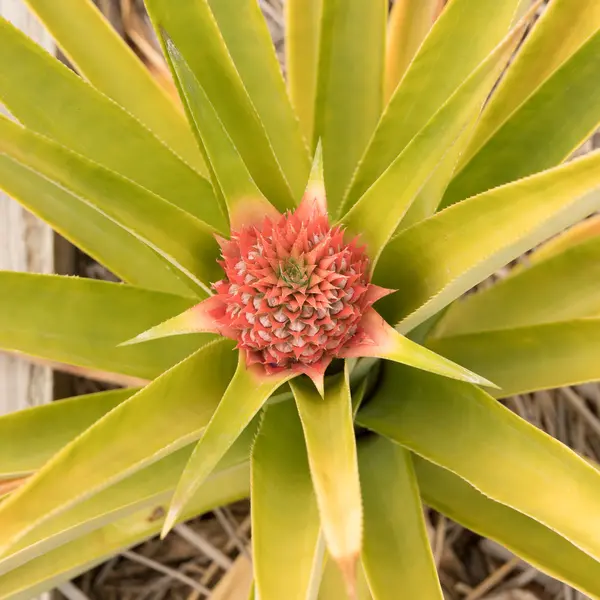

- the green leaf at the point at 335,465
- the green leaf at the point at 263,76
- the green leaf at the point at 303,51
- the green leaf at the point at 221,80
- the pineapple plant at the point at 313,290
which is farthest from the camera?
the green leaf at the point at 303,51

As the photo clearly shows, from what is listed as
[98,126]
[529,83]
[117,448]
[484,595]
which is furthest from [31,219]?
[484,595]

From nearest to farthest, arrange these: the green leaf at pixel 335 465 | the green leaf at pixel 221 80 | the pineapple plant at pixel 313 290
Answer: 1. the green leaf at pixel 335 465
2. the pineapple plant at pixel 313 290
3. the green leaf at pixel 221 80

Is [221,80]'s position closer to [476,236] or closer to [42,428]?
[476,236]

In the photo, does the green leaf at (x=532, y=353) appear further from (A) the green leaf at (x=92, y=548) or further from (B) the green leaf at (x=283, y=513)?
(A) the green leaf at (x=92, y=548)

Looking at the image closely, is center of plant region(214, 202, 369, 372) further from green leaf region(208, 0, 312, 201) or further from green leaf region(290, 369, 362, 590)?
green leaf region(208, 0, 312, 201)

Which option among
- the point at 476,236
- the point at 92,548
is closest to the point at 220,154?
the point at 476,236

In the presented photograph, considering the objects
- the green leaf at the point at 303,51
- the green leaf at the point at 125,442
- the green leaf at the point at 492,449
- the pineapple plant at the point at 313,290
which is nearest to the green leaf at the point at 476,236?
the pineapple plant at the point at 313,290
